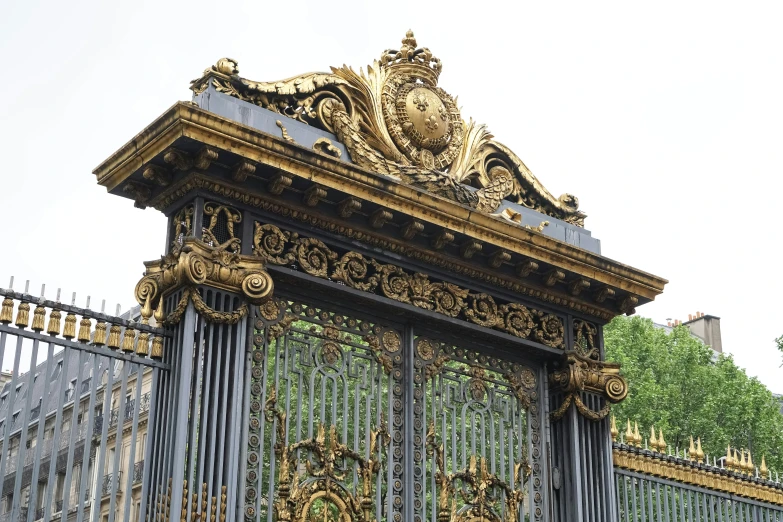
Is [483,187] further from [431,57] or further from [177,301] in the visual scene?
[177,301]

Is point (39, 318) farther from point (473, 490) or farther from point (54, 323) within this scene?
point (473, 490)

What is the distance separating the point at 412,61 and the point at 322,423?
4040mm

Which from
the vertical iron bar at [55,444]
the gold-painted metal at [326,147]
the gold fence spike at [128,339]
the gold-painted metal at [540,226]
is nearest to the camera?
the vertical iron bar at [55,444]

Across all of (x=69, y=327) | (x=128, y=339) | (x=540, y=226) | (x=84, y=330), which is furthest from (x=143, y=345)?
(x=540, y=226)

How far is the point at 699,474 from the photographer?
1542 centimetres

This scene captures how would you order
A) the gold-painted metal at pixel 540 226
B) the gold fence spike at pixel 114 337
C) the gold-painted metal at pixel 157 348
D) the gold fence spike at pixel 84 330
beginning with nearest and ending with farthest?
the gold fence spike at pixel 84 330
the gold fence spike at pixel 114 337
the gold-painted metal at pixel 157 348
the gold-painted metal at pixel 540 226

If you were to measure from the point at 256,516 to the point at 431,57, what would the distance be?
17.3 ft

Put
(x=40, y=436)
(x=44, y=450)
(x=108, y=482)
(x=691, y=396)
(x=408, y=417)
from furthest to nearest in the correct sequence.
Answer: (x=691, y=396) → (x=44, y=450) → (x=108, y=482) → (x=408, y=417) → (x=40, y=436)

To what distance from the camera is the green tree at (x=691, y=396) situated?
30484mm

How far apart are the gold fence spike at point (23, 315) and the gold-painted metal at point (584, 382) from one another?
582 centimetres

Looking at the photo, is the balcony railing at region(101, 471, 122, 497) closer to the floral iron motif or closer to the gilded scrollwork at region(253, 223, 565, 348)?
the floral iron motif

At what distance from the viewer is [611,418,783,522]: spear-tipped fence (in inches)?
574

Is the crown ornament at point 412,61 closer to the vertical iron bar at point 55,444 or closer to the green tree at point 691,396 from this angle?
the vertical iron bar at point 55,444

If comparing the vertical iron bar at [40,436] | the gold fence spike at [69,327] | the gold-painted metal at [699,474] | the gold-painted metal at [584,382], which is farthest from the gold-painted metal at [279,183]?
the gold-painted metal at [699,474]
